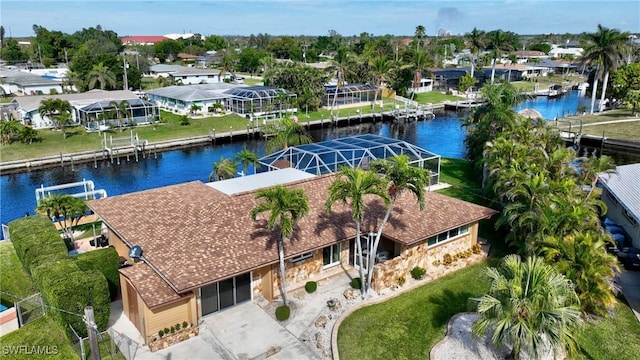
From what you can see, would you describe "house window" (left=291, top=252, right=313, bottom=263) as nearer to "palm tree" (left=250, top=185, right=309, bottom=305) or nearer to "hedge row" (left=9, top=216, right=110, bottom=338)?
"palm tree" (left=250, top=185, right=309, bottom=305)

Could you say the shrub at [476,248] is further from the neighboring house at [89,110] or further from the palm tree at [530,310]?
the neighboring house at [89,110]

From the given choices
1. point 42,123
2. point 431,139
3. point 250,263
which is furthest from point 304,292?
point 42,123

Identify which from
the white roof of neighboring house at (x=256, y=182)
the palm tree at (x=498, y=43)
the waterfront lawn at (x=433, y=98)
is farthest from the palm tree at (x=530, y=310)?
the palm tree at (x=498, y=43)

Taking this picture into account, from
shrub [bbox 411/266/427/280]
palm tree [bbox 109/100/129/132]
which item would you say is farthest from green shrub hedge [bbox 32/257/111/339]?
palm tree [bbox 109/100/129/132]

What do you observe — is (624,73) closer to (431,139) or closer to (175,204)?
(431,139)

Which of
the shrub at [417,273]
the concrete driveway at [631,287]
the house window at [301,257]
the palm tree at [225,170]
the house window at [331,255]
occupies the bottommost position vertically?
the concrete driveway at [631,287]

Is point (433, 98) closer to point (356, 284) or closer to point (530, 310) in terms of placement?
point (356, 284)
